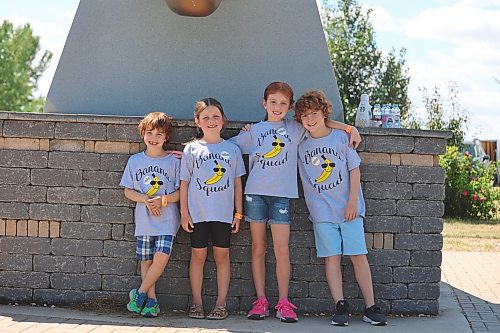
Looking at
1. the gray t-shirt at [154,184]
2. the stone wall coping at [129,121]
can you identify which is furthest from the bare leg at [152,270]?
the stone wall coping at [129,121]

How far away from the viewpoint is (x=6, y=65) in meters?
45.7

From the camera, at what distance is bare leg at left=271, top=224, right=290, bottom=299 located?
6.04 meters

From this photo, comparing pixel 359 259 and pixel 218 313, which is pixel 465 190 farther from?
pixel 218 313

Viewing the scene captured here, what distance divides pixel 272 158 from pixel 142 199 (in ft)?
3.46

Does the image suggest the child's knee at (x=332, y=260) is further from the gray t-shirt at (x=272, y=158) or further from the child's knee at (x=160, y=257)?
the child's knee at (x=160, y=257)

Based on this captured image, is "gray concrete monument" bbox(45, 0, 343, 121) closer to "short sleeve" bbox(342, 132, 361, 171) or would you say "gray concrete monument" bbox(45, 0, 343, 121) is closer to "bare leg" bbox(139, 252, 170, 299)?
"short sleeve" bbox(342, 132, 361, 171)

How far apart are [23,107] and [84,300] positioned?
42299mm

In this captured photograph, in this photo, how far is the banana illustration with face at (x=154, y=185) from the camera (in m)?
6.04

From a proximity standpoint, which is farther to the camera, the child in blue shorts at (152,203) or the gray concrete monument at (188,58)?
the gray concrete monument at (188,58)

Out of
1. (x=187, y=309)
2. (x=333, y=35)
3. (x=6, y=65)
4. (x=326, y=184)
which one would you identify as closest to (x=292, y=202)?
(x=326, y=184)

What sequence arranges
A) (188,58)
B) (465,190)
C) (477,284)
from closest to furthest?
1. (188,58)
2. (477,284)
3. (465,190)

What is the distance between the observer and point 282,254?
6055 mm

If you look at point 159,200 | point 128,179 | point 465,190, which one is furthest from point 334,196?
point 465,190

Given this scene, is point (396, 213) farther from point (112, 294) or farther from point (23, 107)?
point (23, 107)
